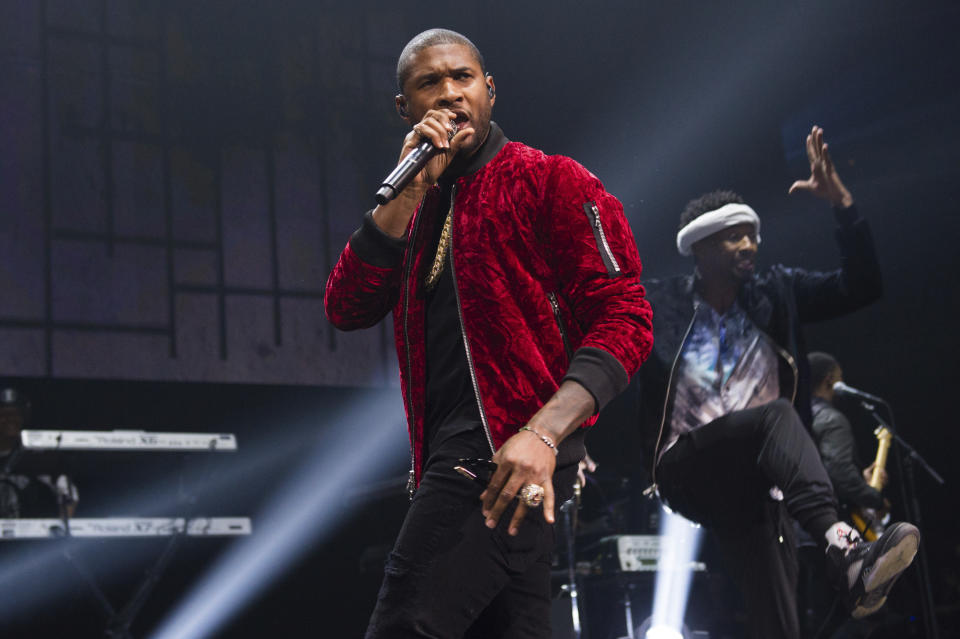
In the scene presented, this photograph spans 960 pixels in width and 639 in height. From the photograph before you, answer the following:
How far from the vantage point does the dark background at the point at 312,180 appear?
588cm

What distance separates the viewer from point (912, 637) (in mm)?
6543

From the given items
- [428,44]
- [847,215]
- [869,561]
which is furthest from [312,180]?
[428,44]

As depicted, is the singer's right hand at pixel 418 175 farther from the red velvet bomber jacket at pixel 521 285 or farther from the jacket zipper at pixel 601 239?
the jacket zipper at pixel 601 239

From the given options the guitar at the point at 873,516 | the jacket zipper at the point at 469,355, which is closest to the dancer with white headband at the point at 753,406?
the jacket zipper at the point at 469,355

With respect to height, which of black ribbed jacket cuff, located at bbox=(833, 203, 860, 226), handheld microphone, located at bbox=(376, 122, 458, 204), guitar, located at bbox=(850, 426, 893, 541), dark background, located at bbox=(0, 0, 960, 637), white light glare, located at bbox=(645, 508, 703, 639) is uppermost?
dark background, located at bbox=(0, 0, 960, 637)

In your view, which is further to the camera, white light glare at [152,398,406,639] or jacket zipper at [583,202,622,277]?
white light glare at [152,398,406,639]

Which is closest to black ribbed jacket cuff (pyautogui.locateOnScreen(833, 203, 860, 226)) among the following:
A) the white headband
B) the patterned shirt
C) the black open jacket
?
the black open jacket

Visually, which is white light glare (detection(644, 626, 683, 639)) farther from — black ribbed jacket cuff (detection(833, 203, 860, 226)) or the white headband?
black ribbed jacket cuff (detection(833, 203, 860, 226))

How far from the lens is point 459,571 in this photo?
1.39m

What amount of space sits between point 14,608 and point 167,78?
10.5ft

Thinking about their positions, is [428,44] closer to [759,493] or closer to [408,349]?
[408,349]

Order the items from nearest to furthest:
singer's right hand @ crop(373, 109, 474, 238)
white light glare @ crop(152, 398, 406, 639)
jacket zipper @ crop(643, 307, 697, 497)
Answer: singer's right hand @ crop(373, 109, 474, 238) → jacket zipper @ crop(643, 307, 697, 497) → white light glare @ crop(152, 398, 406, 639)

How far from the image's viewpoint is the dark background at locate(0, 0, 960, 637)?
5.88m

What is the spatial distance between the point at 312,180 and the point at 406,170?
5230 millimetres
